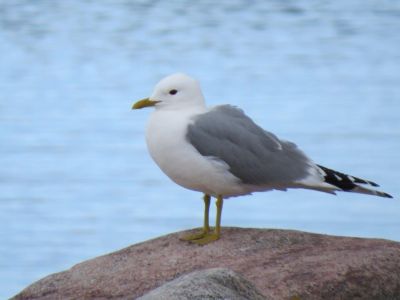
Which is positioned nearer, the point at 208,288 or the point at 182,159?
the point at 208,288

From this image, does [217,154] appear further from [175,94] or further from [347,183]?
[347,183]

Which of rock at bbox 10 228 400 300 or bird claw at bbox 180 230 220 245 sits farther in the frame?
bird claw at bbox 180 230 220 245

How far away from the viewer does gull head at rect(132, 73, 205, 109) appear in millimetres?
5125

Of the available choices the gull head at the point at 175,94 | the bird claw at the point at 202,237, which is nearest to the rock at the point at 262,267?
the bird claw at the point at 202,237

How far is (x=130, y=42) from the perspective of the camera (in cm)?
1345

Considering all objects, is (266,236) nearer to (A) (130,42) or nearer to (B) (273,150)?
(B) (273,150)

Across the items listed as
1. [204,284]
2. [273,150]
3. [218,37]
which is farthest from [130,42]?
[204,284]

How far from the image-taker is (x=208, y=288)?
3928mm

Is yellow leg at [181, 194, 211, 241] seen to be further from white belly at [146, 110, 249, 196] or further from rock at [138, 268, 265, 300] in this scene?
rock at [138, 268, 265, 300]

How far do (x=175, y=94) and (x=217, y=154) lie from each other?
0.28m

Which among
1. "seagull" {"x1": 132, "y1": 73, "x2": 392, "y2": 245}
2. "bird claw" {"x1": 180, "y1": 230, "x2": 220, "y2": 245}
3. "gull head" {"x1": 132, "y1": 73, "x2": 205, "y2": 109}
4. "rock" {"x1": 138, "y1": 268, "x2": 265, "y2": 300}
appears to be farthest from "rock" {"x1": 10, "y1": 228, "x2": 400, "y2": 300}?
"gull head" {"x1": 132, "y1": 73, "x2": 205, "y2": 109}

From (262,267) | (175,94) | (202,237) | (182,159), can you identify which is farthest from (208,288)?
(175,94)

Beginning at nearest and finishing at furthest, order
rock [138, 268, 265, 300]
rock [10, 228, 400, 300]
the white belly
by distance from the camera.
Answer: rock [138, 268, 265, 300] < rock [10, 228, 400, 300] < the white belly

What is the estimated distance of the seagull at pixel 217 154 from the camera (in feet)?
16.4
